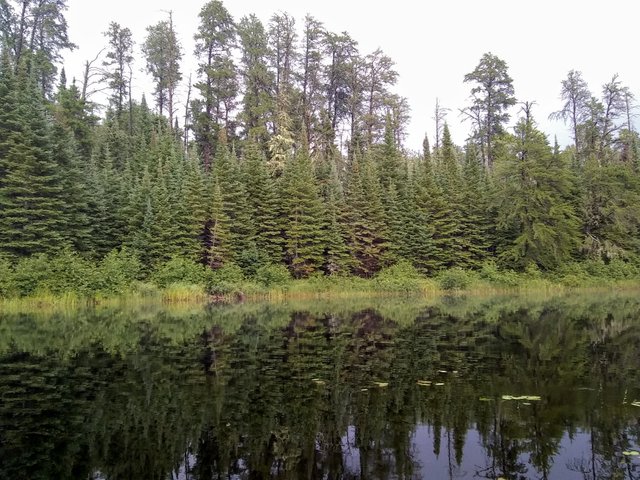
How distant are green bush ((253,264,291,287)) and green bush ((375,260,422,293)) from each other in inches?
308

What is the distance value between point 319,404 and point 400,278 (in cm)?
3167

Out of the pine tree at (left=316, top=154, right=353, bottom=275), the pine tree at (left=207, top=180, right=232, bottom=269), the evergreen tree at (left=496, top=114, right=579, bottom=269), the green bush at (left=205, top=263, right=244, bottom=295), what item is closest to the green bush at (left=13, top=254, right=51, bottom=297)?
the green bush at (left=205, top=263, right=244, bottom=295)

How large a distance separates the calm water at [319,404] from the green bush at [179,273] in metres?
14.8

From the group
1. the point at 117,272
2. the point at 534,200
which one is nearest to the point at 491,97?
the point at 534,200

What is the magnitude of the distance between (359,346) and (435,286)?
2542 cm

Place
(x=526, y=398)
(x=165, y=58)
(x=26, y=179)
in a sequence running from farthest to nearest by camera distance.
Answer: (x=165, y=58) → (x=26, y=179) → (x=526, y=398)

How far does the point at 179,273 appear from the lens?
3447 centimetres

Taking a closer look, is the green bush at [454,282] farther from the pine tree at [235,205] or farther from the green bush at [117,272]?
the green bush at [117,272]

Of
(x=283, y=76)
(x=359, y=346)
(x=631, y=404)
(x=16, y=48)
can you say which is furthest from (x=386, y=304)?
(x=16, y=48)

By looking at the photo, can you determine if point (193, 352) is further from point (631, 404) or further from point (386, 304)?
point (386, 304)

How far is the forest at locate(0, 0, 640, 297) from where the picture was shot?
33000 mm

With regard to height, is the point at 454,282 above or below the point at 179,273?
below

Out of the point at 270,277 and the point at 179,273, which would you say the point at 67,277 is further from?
the point at 270,277

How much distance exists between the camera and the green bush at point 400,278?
130 ft
